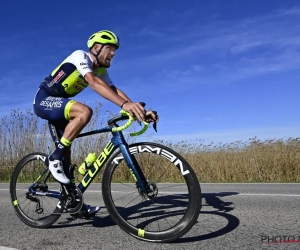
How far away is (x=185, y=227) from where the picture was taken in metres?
3.07

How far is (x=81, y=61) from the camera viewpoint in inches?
144

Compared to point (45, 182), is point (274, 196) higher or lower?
lower

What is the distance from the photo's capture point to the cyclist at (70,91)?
3686 mm

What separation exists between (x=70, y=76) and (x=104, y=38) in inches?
22.7

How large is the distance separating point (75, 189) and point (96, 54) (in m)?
1.51

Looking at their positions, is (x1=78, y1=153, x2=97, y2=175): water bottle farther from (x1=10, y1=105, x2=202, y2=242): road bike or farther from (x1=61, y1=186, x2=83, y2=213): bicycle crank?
(x1=61, y1=186, x2=83, y2=213): bicycle crank

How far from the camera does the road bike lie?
3182 millimetres

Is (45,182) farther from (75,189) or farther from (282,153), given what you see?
(282,153)

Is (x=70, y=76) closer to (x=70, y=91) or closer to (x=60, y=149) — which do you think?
(x=70, y=91)

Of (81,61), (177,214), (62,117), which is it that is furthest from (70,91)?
(177,214)

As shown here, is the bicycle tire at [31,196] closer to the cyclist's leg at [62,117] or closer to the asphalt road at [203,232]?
the asphalt road at [203,232]

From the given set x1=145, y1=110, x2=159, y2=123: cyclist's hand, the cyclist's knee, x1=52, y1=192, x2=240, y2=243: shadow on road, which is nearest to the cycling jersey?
the cyclist's knee

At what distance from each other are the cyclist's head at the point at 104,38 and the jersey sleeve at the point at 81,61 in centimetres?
19

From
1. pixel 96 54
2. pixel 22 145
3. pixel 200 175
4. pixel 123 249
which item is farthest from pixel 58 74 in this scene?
pixel 22 145
